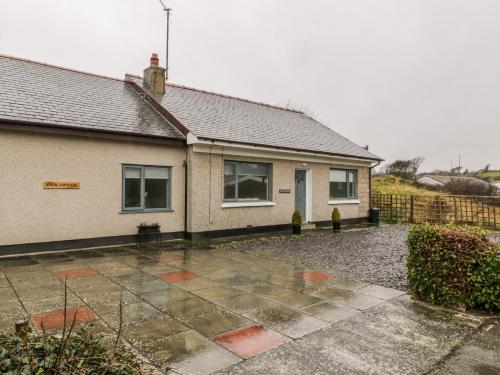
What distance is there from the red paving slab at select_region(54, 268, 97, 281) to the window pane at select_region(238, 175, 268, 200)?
635 cm

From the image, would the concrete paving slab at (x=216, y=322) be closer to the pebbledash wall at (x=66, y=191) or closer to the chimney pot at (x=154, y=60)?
the pebbledash wall at (x=66, y=191)

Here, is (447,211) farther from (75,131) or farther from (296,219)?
(75,131)

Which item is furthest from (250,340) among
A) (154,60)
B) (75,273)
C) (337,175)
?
(337,175)

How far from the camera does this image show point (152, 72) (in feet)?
46.1

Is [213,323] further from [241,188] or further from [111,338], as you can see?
[241,188]

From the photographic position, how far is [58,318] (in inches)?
177

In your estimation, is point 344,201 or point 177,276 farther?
point 344,201

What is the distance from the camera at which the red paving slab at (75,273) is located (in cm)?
663

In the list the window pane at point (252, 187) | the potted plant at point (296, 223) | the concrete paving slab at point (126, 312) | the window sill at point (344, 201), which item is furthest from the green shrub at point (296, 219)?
the concrete paving slab at point (126, 312)

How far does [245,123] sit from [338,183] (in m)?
5.47

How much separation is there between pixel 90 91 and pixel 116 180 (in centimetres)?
436

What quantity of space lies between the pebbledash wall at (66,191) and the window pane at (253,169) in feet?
9.38

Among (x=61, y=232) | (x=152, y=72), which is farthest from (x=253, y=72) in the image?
(x=61, y=232)

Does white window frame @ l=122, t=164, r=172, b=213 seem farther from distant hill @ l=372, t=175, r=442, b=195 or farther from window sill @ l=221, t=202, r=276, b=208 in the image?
distant hill @ l=372, t=175, r=442, b=195
